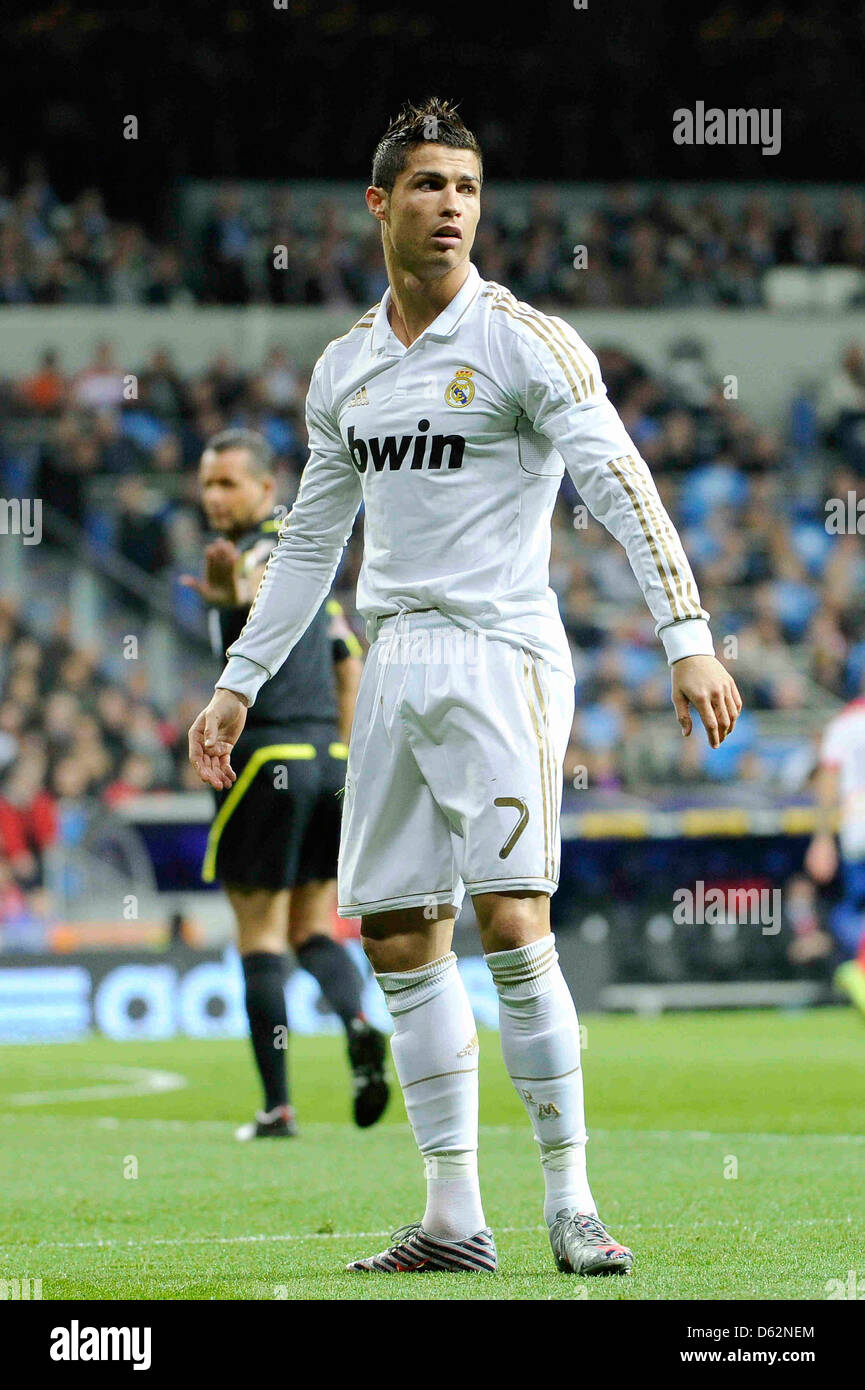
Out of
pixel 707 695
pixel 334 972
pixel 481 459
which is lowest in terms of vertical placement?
pixel 334 972

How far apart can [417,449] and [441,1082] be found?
1355mm

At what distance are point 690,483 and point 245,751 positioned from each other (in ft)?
43.8

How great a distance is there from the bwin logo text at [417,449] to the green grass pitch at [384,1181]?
5.54 ft

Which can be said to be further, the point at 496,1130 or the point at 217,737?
the point at 496,1130

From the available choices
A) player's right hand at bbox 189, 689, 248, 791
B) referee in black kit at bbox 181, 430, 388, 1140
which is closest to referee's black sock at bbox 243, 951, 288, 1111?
referee in black kit at bbox 181, 430, 388, 1140

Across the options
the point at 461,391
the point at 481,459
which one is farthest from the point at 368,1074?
the point at 461,391

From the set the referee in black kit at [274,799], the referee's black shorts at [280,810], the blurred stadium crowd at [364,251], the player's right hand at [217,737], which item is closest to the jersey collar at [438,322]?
the player's right hand at [217,737]

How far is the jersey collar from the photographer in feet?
14.1

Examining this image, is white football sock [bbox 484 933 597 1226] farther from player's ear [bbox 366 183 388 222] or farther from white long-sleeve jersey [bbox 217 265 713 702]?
player's ear [bbox 366 183 388 222]

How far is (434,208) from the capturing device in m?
4.25

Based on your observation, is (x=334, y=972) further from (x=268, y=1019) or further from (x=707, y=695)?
(x=707, y=695)

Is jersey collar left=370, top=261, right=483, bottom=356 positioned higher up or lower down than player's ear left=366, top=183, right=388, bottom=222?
lower down

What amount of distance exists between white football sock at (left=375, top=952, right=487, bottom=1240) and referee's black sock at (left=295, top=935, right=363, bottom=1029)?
2538 millimetres
